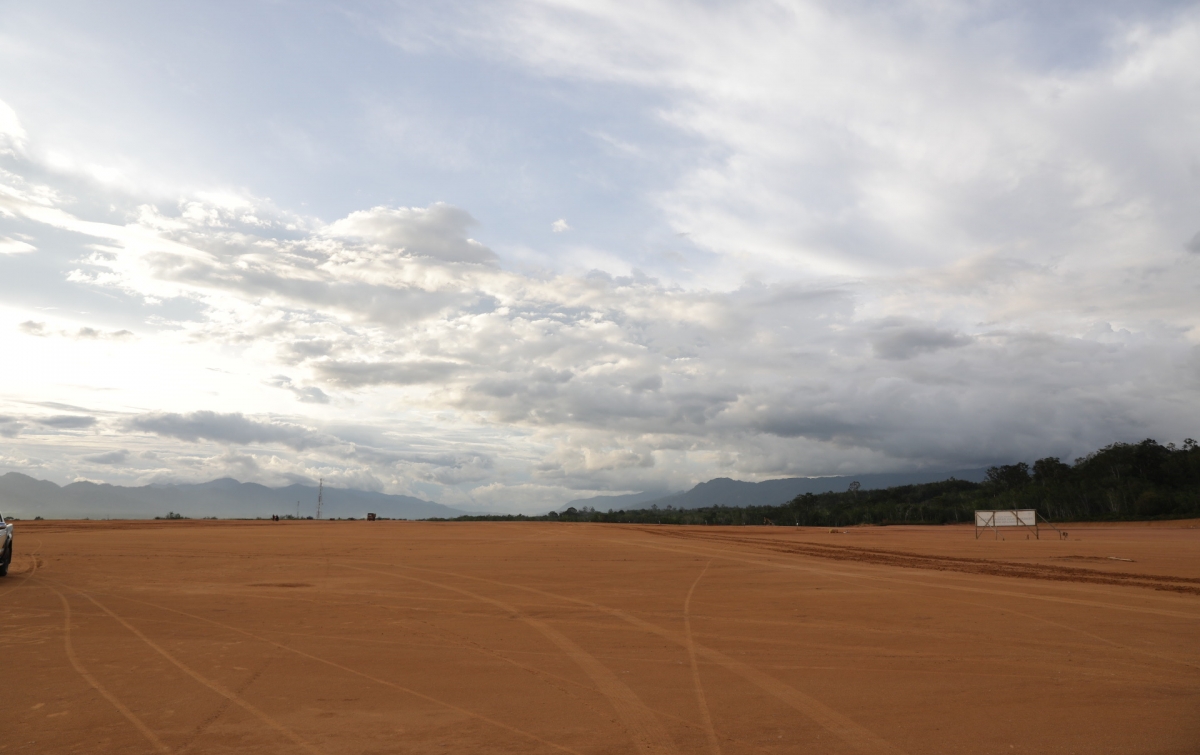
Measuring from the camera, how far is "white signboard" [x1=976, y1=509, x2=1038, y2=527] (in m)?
41.2

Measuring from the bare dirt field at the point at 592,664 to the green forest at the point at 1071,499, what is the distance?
65.3 meters

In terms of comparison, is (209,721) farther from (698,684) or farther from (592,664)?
(698,684)

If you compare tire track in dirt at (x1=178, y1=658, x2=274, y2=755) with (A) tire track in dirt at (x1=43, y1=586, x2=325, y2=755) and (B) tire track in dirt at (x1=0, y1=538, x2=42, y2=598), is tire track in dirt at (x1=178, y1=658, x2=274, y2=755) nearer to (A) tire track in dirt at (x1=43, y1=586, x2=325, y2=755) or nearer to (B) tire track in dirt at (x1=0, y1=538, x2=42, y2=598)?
(A) tire track in dirt at (x1=43, y1=586, x2=325, y2=755)

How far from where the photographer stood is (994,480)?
368ft

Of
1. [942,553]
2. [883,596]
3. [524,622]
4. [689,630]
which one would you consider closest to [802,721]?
[689,630]

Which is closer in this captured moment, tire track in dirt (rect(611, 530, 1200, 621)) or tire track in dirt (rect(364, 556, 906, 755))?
tire track in dirt (rect(364, 556, 906, 755))

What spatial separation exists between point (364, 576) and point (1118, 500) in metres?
84.7

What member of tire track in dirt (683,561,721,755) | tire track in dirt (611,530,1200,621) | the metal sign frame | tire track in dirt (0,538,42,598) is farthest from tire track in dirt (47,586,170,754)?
the metal sign frame

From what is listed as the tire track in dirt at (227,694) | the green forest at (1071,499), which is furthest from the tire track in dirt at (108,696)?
the green forest at (1071,499)

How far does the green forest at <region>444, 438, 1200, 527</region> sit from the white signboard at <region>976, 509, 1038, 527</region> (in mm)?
34190

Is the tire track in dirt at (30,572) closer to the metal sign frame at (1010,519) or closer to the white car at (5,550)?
the white car at (5,550)

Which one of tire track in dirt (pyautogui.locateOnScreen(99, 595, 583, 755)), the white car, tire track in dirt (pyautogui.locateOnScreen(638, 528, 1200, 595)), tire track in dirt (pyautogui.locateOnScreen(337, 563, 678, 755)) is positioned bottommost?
tire track in dirt (pyautogui.locateOnScreen(638, 528, 1200, 595))

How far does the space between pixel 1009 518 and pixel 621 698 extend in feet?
141

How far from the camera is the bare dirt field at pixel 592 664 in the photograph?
21.4ft
